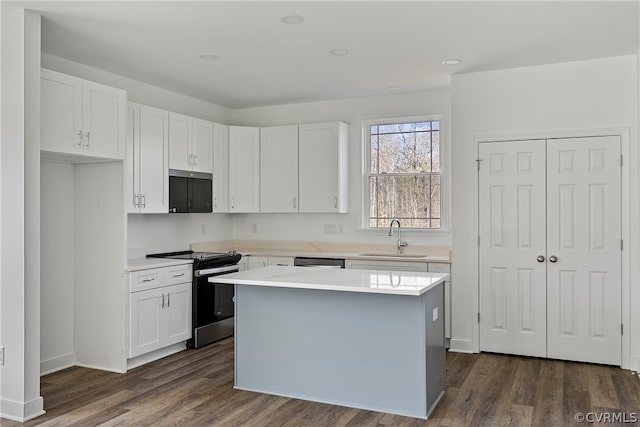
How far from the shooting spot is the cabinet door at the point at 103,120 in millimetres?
4152

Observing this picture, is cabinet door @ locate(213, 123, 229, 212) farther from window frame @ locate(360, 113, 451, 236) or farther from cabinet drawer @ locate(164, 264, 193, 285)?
window frame @ locate(360, 113, 451, 236)

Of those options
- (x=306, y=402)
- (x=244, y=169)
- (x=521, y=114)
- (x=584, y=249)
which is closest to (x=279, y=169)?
(x=244, y=169)

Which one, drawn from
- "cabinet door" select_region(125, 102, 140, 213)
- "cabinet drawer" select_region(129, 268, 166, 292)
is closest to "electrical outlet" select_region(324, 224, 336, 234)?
"cabinet drawer" select_region(129, 268, 166, 292)

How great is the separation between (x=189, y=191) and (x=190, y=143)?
1.62 feet

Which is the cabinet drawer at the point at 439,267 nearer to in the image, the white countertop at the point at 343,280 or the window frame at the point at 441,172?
the window frame at the point at 441,172

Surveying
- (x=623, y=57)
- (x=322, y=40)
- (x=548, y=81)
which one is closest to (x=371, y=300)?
(x=322, y=40)

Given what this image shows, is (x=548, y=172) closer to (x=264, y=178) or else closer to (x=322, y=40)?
(x=322, y=40)

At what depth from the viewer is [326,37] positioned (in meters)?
4.02
